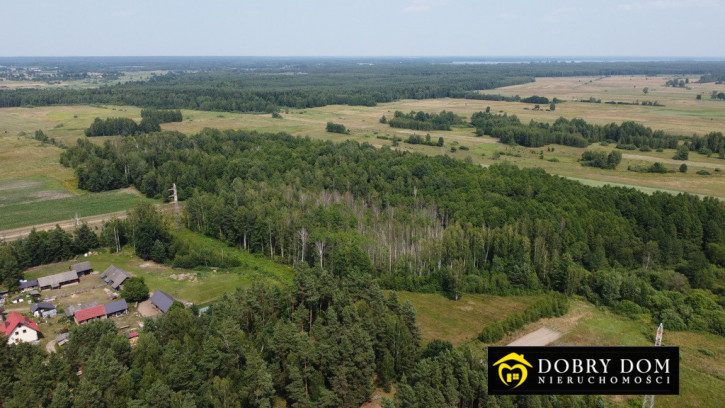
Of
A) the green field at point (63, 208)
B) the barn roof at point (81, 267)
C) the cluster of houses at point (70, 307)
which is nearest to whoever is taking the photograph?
the cluster of houses at point (70, 307)

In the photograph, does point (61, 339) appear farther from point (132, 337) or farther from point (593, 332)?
point (593, 332)

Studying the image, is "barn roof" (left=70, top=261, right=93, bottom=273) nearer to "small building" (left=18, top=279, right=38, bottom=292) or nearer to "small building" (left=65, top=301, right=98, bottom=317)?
"small building" (left=18, top=279, right=38, bottom=292)

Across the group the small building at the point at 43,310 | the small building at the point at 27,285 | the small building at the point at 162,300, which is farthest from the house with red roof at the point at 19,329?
the small building at the point at 27,285

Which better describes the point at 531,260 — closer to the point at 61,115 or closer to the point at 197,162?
the point at 197,162

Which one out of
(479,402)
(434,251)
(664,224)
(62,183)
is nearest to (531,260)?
(434,251)

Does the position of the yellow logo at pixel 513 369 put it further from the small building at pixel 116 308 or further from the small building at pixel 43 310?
the small building at pixel 43 310

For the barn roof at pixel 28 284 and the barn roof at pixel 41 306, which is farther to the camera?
the barn roof at pixel 28 284
